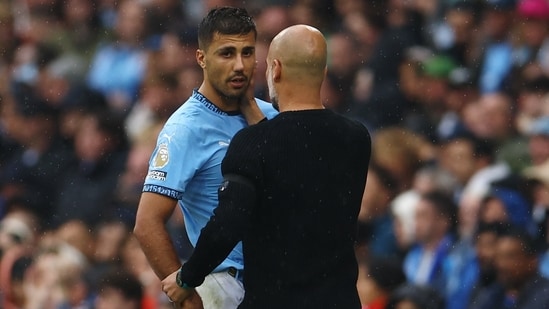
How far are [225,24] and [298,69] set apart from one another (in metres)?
0.60

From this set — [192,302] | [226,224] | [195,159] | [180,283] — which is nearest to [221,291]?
[192,302]

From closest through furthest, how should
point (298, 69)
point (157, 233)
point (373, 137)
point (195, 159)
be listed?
point (298, 69) → point (157, 233) → point (195, 159) → point (373, 137)

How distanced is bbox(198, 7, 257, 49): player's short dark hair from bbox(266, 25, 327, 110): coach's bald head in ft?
1.56

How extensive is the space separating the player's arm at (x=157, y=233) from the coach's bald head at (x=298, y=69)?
2.35 ft

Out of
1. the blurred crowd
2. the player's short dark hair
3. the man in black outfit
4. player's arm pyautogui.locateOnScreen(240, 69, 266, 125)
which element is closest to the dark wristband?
the man in black outfit

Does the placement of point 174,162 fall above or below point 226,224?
above

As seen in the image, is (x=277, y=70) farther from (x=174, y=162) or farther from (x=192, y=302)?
(x=192, y=302)

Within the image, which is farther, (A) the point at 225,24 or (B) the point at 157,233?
(A) the point at 225,24

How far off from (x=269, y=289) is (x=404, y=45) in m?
6.08

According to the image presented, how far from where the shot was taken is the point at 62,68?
628 inches

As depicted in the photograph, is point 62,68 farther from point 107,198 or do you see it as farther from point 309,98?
point 309,98

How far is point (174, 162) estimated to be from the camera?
696 centimetres

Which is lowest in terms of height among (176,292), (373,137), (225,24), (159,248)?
(373,137)

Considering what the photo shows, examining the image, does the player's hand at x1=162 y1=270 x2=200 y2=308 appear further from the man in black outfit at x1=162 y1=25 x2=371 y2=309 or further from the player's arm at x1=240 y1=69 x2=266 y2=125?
the player's arm at x1=240 y1=69 x2=266 y2=125
